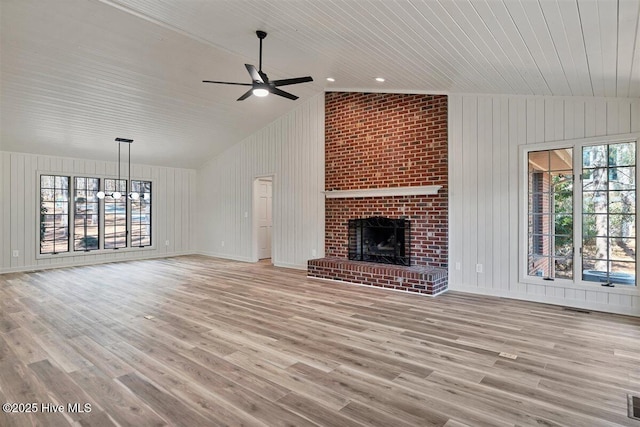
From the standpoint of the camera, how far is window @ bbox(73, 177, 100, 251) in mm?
8039

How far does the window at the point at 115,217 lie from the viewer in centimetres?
854

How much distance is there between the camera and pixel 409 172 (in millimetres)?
6012

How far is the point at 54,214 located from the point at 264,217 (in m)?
4.60

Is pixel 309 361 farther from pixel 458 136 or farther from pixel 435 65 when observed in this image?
pixel 458 136

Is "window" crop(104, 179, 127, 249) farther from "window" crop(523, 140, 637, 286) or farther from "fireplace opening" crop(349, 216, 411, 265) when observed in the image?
"window" crop(523, 140, 637, 286)

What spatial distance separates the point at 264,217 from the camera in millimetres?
9047

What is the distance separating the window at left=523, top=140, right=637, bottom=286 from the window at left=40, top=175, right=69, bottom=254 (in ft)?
29.8

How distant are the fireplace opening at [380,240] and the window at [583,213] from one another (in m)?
1.85

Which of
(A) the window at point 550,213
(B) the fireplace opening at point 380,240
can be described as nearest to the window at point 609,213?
(A) the window at point 550,213

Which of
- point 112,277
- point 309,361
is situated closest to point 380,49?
point 309,361

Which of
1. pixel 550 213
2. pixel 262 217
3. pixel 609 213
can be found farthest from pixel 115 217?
pixel 609 213

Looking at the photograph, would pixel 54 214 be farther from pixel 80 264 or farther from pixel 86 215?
pixel 80 264

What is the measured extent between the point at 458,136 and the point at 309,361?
163 inches

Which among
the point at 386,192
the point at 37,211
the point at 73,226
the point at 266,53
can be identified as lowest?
the point at 73,226
